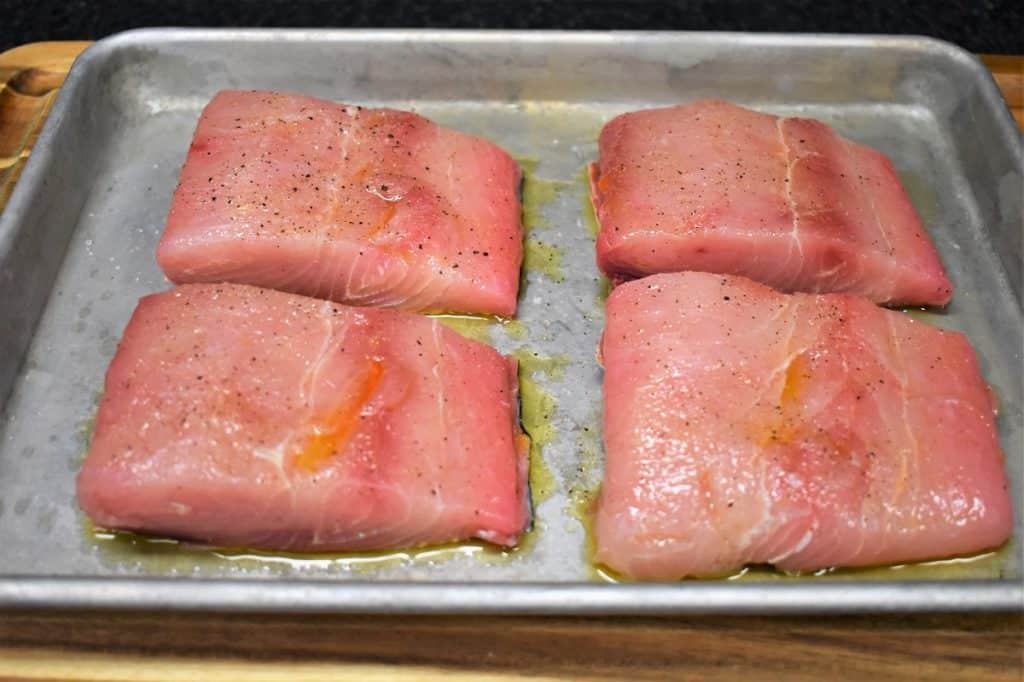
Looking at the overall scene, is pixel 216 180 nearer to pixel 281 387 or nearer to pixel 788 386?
pixel 281 387

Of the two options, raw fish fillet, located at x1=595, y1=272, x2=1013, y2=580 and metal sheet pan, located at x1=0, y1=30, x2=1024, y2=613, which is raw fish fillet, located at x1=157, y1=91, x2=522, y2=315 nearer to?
metal sheet pan, located at x1=0, y1=30, x2=1024, y2=613

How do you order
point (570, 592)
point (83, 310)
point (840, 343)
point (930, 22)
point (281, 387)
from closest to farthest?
1. point (570, 592)
2. point (281, 387)
3. point (840, 343)
4. point (83, 310)
5. point (930, 22)

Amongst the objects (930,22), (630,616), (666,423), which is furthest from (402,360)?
(930,22)

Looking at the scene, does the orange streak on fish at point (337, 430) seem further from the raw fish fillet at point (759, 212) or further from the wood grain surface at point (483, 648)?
the raw fish fillet at point (759, 212)

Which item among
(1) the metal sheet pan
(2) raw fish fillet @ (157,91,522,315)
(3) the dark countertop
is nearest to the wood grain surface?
(1) the metal sheet pan

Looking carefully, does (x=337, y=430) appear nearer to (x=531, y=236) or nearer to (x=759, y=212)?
(x=531, y=236)

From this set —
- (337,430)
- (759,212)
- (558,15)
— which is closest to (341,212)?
(337,430)
